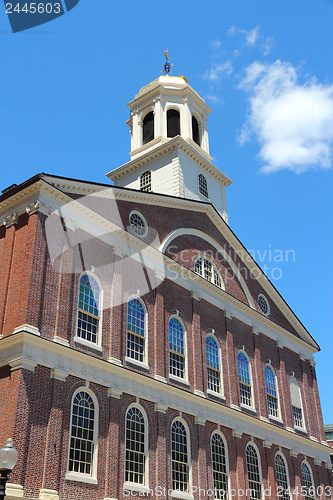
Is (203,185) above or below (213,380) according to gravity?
above

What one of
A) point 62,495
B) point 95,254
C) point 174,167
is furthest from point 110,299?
point 174,167

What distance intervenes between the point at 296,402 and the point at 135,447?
1614cm

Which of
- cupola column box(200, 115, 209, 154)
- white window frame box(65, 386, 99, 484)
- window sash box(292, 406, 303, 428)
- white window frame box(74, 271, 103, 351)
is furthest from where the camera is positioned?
cupola column box(200, 115, 209, 154)

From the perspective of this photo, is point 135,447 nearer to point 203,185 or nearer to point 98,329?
point 98,329

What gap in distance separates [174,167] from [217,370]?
1375 centimetres

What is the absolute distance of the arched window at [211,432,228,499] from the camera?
2491 cm

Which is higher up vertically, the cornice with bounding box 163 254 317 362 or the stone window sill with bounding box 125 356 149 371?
the cornice with bounding box 163 254 317 362

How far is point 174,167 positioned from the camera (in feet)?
117

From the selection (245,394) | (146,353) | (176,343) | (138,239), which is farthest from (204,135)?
(146,353)

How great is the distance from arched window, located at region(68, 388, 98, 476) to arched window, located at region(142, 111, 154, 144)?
24.9m

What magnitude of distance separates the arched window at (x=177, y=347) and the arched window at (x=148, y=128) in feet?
61.0

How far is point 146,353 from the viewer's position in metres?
23.9

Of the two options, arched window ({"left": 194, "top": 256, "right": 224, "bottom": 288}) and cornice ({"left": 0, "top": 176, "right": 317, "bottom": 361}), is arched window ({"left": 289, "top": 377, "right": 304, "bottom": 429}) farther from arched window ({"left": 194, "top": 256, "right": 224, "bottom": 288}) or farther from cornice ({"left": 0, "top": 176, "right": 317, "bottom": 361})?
arched window ({"left": 194, "top": 256, "right": 224, "bottom": 288})

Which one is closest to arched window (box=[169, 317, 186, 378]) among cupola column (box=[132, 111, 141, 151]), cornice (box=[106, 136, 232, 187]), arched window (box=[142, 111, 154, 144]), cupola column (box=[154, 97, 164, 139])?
cornice (box=[106, 136, 232, 187])
